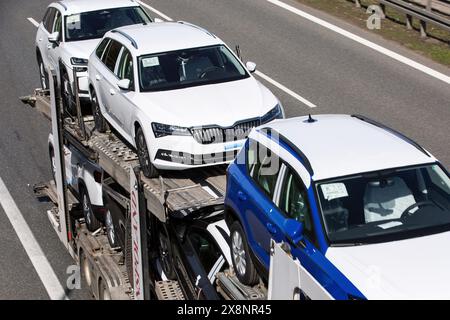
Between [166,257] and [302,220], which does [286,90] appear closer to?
[166,257]

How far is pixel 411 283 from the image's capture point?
7008mm

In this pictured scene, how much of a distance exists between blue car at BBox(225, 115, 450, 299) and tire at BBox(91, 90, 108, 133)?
424cm

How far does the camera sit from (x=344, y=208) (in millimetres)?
8117

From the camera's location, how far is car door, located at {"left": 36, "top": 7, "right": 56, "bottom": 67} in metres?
17.5

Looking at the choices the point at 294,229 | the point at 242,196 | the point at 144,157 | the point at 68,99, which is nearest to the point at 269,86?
the point at 68,99

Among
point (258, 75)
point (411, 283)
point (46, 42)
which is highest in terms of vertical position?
point (411, 283)

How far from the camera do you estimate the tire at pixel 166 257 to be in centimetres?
1048

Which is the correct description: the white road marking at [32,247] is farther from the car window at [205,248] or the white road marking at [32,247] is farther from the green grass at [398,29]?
the green grass at [398,29]

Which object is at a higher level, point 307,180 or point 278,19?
point 307,180

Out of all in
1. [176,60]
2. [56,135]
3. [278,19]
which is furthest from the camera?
[278,19]

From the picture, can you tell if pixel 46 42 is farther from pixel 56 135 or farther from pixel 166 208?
pixel 166 208

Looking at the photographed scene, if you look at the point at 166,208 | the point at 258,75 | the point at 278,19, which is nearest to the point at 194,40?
the point at 166,208

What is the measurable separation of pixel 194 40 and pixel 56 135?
8.06 feet

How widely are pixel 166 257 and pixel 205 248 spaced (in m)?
0.90
